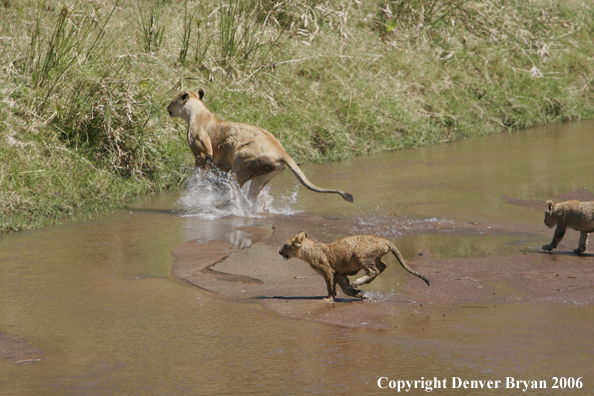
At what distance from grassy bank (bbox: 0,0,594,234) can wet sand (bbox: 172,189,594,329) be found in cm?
284

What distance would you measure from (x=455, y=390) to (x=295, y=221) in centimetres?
434

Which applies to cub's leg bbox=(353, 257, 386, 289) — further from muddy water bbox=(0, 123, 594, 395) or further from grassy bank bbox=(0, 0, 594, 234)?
grassy bank bbox=(0, 0, 594, 234)

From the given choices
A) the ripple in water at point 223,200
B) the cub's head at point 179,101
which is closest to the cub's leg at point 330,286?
the ripple in water at point 223,200

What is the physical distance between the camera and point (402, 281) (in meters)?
5.72

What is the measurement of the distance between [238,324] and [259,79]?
8984 mm

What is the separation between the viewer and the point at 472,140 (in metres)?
14.0

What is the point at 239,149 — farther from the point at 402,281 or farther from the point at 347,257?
the point at 347,257

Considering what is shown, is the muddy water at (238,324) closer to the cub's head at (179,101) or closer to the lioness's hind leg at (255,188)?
the lioness's hind leg at (255,188)

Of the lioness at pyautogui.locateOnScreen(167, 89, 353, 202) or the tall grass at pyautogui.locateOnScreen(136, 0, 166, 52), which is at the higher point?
the tall grass at pyautogui.locateOnScreen(136, 0, 166, 52)

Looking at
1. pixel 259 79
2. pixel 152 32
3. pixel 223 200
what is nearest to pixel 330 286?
pixel 223 200

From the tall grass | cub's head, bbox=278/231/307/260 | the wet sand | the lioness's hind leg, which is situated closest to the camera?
the wet sand

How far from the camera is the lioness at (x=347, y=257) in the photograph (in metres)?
5.16

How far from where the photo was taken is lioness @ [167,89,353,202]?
27.5 feet

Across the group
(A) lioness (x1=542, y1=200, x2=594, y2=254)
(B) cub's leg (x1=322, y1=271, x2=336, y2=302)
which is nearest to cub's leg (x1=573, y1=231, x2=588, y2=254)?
(A) lioness (x1=542, y1=200, x2=594, y2=254)
